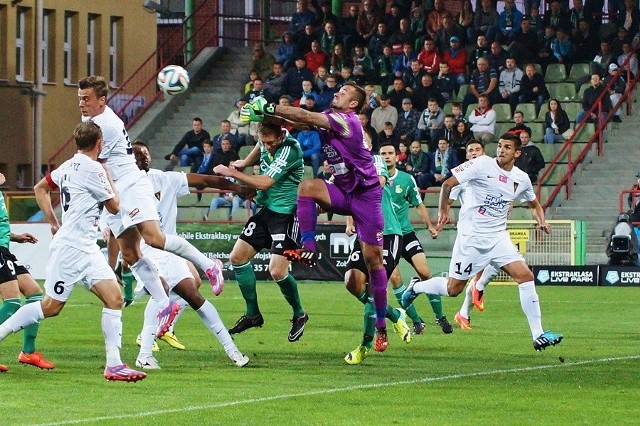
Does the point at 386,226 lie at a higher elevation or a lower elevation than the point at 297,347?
higher

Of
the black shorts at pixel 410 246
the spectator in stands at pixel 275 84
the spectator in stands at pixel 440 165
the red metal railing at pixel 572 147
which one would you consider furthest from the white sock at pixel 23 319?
the spectator in stands at pixel 275 84

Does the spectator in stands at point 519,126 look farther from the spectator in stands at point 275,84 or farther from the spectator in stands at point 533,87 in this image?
the spectator in stands at point 275,84

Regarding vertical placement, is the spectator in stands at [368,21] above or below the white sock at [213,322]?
above

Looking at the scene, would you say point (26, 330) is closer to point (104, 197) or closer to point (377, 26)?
Result: point (104, 197)

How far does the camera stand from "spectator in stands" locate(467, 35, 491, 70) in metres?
33.4

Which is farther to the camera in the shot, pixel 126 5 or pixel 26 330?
pixel 126 5

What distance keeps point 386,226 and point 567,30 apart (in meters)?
18.9

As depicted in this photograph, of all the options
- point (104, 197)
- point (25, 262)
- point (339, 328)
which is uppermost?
point (104, 197)

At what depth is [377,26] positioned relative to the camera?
120 ft

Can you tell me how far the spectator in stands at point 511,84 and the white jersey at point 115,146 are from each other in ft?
65.7

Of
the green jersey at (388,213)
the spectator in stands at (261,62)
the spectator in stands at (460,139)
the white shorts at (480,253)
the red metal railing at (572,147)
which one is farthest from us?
the spectator in stands at (261,62)

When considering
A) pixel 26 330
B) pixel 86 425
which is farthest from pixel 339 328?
pixel 86 425

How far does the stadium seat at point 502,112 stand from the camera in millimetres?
32722

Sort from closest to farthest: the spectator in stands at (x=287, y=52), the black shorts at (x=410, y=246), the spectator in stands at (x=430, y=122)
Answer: the black shorts at (x=410, y=246)
the spectator in stands at (x=430, y=122)
the spectator in stands at (x=287, y=52)
